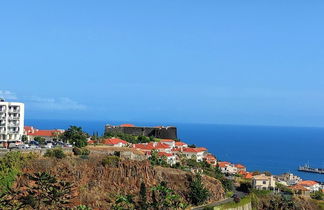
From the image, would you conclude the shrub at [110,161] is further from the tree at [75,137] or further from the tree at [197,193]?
the tree at [197,193]

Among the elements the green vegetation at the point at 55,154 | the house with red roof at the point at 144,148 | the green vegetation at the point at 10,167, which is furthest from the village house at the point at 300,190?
the green vegetation at the point at 10,167

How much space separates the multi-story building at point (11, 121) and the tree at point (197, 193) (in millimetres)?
28519

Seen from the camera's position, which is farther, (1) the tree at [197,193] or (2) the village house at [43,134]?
(2) the village house at [43,134]

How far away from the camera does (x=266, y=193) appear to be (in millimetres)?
66875

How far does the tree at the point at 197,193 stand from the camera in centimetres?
5450

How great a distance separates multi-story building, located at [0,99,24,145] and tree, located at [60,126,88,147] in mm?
7993

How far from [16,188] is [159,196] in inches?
557

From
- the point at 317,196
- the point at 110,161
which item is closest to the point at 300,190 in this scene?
the point at 317,196

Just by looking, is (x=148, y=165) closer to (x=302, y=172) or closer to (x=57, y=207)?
(x=57, y=207)

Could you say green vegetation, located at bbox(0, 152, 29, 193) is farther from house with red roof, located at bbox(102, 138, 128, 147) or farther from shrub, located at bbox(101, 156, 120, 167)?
house with red roof, located at bbox(102, 138, 128, 147)

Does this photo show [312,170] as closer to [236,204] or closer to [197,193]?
[236,204]

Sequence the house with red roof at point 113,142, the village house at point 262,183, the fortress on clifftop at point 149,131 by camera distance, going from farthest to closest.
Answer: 1. the fortress on clifftop at point 149,131
2. the village house at point 262,183
3. the house with red roof at point 113,142

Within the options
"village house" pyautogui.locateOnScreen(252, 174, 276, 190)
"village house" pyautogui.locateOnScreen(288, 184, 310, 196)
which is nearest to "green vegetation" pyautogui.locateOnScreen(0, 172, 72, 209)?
"village house" pyautogui.locateOnScreen(252, 174, 276, 190)

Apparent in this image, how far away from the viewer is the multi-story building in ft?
221
